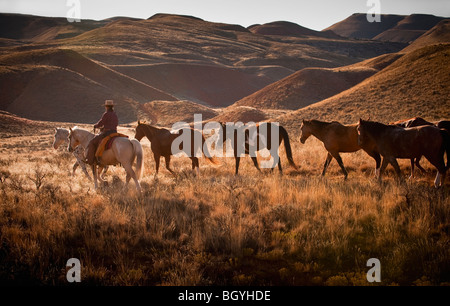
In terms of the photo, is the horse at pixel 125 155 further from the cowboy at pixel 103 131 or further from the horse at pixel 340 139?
the horse at pixel 340 139

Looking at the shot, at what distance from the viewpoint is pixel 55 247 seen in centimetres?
500

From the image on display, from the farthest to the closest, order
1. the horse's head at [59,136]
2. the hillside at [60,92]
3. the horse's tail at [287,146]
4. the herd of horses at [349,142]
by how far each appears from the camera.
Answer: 1. the hillside at [60,92]
2. the horse's head at [59,136]
3. the horse's tail at [287,146]
4. the herd of horses at [349,142]

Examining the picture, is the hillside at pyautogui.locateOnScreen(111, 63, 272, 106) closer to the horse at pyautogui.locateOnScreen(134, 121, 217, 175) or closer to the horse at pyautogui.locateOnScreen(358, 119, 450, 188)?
the horse at pyautogui.locateOnScreen(134, 121, 217, 175)

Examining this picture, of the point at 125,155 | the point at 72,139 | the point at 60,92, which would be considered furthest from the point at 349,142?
the point at 60,92

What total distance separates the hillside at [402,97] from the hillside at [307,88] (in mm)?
20524

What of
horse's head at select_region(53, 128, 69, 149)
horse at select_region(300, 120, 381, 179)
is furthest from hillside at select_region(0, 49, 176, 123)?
horse at select_region(300, 120, 381, 179)

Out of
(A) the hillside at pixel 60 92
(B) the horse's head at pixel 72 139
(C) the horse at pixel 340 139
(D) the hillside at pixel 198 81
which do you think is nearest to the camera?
(C) the horse at pixel 340 139

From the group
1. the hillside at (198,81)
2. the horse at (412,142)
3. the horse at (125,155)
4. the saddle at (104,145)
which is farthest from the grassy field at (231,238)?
the hillside at (198,81)

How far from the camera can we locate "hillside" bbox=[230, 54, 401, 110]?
6091 cm

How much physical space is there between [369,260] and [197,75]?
98.5 meters

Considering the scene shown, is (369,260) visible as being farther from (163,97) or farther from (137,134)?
(163,97)

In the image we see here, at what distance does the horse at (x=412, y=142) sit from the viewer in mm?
8000

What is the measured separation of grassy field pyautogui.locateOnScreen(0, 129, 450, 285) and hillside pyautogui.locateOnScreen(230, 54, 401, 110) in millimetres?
54151

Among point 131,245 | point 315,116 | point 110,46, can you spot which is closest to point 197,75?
point 110,46
